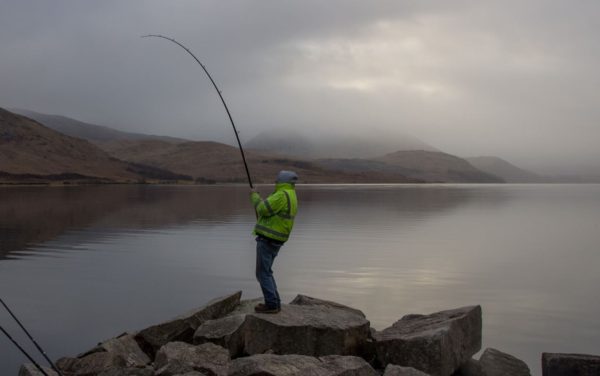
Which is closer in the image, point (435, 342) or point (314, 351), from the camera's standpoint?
point (435, 342)

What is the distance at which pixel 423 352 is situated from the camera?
284 inches

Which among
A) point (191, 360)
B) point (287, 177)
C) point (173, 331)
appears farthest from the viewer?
point (173, 331)

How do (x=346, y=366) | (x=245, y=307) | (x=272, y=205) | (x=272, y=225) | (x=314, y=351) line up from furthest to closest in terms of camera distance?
(x=245, y=307) < (x=272, y=225) < (x=272, y=205) < (x=314, y=351) < (x=346, y=366)

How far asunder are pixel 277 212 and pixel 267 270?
3.03 feet

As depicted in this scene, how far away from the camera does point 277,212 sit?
822cm

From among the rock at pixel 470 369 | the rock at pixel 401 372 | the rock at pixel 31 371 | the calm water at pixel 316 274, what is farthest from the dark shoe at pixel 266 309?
the calm water at pixel 316 274

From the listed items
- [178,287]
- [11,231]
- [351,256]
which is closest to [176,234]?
[11,231]

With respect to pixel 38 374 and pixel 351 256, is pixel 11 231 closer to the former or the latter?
pixel 351 256

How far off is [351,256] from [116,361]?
512 inches

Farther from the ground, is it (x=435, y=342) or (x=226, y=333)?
(x=435, y=342)

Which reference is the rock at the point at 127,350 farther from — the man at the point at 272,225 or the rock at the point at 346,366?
the rock at the point at 346,366

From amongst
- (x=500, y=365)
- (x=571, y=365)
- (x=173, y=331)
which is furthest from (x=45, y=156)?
(x=571, y=365)

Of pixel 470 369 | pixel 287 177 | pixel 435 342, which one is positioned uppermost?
pixel 287 177

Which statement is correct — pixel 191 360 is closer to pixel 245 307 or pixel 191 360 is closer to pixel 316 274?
pixel 245 307
